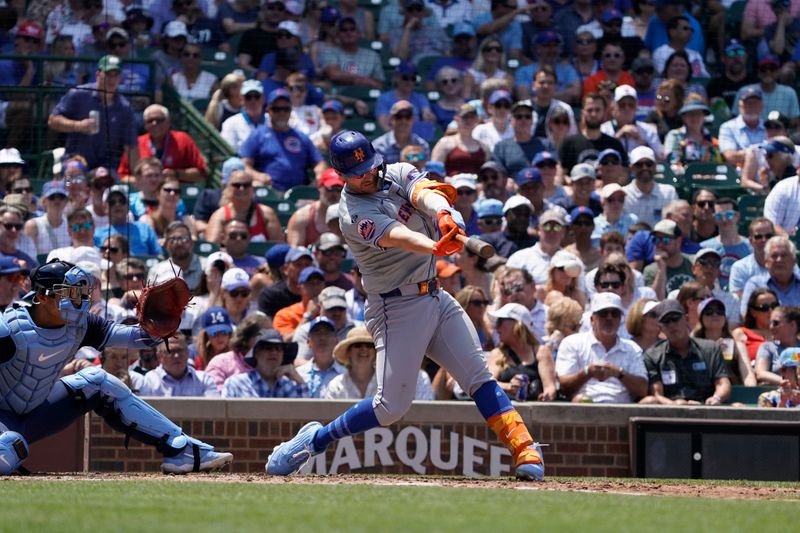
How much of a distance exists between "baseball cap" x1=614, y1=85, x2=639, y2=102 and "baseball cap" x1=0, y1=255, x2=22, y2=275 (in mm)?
6201

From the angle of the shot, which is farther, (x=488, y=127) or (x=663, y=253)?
(x=488, y=127)

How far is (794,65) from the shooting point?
49.8 ft

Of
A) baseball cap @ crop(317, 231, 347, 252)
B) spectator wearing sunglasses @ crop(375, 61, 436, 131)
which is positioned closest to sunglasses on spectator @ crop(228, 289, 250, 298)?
baseball cap @ crop(317, 231, 347, 252)

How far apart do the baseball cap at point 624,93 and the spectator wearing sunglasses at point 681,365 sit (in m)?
4.25

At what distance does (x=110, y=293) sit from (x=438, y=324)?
14.6ft

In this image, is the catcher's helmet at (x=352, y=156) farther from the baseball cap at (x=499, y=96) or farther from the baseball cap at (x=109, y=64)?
the baseball cap at (x=499, y=96)

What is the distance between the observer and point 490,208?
11164 millimetres

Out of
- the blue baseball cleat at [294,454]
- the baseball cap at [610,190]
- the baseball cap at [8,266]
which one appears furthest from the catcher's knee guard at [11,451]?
the baseball cap at [610,190]

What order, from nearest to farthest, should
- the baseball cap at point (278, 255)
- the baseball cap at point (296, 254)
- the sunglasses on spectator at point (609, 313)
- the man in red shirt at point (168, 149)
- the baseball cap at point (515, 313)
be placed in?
the baseball cap at point (515, 313) < the sunglasses on spectator at point (609, 313) < the baseball cap at point (296, 254) < the baseball cap at point (278, 255) < the man in red shirt at point (168, 149)

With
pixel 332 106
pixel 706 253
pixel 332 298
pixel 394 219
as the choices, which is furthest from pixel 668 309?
pixel 332 106

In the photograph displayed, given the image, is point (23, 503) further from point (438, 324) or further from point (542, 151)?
point (542, 151)

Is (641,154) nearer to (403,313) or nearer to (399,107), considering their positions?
(399,107)

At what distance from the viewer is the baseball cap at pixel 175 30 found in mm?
13766

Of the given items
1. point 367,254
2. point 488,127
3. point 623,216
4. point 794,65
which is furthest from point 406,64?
point 367,254
